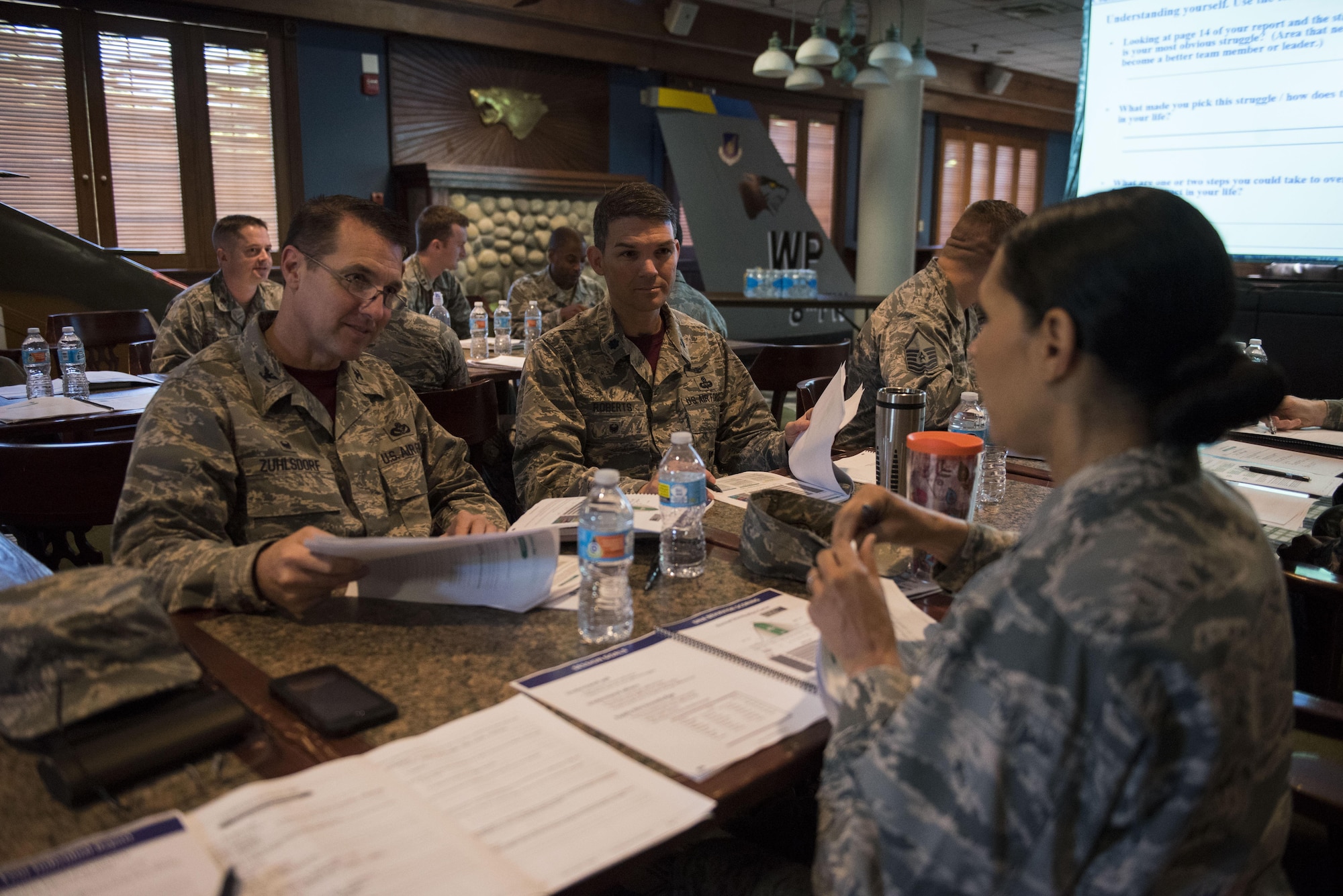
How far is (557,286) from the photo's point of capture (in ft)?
20.6

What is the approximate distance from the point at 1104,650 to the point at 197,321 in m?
4.35

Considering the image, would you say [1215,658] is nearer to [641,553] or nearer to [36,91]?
[641,553]

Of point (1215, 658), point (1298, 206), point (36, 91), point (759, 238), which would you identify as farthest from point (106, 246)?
point (1215, 658)

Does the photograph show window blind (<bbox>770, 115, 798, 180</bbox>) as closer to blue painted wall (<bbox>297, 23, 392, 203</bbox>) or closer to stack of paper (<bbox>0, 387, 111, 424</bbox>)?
blue painted wall (<bbox>297, 23, 392, 203</bbox>)

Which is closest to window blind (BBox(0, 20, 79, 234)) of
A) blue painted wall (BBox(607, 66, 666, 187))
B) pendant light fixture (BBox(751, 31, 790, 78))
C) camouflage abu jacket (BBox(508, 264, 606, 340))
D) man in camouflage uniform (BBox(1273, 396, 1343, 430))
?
camouflage abu jacket (BBox(508, 264, 606, 340))

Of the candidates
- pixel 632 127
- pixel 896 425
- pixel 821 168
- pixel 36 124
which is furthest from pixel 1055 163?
pixel 896 425

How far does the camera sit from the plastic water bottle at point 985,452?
1905mm

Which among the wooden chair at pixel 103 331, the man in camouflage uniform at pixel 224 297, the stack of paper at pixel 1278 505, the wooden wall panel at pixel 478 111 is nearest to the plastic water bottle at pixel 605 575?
the stack of paper at pixel 1278 505

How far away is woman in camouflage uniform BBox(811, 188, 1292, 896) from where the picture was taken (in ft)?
2.34

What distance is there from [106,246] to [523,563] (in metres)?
6.47

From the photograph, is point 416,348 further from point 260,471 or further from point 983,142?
point 983,142

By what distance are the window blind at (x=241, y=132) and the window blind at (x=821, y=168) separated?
5.84 m

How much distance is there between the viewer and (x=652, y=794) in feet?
2.85

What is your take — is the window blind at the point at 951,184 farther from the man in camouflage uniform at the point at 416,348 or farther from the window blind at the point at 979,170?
the man in camouflage uniform at the point at 416,348
